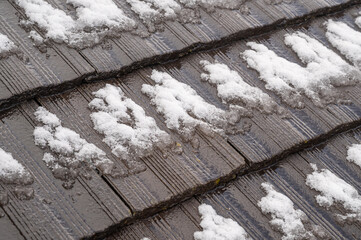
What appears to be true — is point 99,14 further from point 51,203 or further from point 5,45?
point 51,203

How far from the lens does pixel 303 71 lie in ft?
7.14

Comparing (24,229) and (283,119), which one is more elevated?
(24,229)

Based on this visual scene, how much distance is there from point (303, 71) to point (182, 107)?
84 centimetres

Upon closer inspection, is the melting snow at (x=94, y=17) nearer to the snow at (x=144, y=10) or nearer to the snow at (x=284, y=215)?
the snow at (x=144, y=10)

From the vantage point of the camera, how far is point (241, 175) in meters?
1.68

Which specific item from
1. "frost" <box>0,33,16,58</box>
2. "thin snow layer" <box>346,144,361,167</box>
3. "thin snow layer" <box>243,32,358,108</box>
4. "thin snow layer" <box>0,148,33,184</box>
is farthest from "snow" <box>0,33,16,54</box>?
"thin snow layer" <box>346,144,361,167</box>

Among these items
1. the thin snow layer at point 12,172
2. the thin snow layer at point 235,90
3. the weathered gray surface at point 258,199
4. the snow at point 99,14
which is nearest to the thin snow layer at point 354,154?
the weathered gray surface at point 258,199

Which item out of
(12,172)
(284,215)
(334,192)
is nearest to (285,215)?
(284,215)

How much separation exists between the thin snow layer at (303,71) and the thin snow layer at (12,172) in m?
1.28

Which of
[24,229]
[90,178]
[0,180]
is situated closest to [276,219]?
[90,178]

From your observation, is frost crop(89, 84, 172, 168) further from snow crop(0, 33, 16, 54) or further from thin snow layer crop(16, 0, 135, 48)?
snow crop(0, 33, 16, 54)

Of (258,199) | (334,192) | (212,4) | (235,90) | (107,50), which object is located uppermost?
(212,4)

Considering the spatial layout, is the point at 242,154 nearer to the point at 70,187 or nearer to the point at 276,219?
the point at 276,219

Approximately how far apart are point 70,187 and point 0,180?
0.24m
